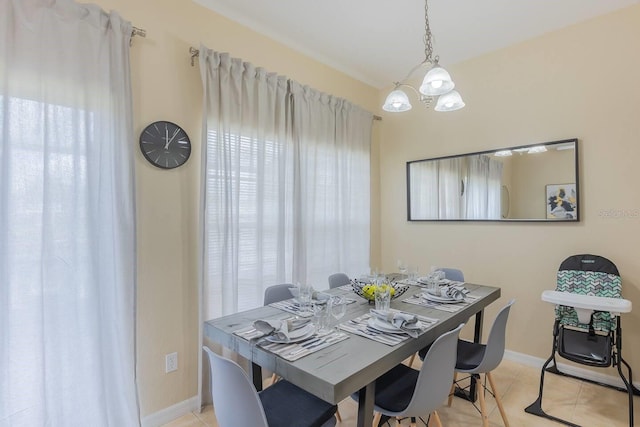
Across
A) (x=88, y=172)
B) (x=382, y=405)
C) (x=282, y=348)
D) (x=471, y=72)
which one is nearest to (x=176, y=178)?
(x=88, y=172)

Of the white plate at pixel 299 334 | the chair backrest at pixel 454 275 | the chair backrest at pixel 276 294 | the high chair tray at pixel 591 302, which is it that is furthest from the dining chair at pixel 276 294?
the high chair tray at pixel 591 302

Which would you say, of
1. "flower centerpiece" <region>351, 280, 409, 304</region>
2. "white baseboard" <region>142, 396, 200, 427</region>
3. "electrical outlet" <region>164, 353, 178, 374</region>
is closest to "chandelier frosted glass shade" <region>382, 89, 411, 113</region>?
"flower centerpiece" <region>351, 280, 409, 304</region>

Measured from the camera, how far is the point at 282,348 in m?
1.40

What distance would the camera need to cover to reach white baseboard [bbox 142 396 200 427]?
6.88ft

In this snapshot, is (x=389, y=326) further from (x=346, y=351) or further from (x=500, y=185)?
(x=500, y=185)

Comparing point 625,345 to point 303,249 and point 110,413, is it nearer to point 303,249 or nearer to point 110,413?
point 303,249

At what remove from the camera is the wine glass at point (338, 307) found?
5.73 feet

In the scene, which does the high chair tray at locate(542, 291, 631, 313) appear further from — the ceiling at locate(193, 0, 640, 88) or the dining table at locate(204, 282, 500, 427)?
the ceiling at locate(193, 0, 640, 88)

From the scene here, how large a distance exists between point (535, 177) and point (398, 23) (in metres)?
1.80

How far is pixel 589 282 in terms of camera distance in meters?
2.53

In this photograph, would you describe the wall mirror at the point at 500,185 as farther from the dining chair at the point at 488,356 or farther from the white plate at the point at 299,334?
the white plate at the point at 299,334

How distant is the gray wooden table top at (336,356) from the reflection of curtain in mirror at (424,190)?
182 centimetres

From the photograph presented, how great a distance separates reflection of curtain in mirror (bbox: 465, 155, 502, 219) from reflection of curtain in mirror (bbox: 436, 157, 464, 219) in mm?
91

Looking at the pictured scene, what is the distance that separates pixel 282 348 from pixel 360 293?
0.88 meters
